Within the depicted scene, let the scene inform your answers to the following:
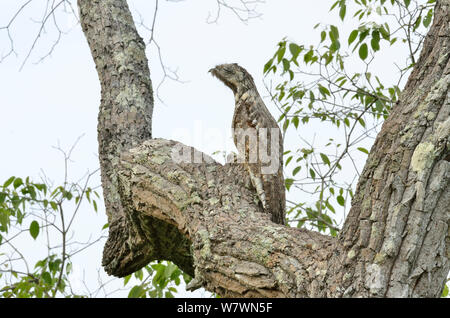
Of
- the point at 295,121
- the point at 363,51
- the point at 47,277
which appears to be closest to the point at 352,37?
the point at 363,51

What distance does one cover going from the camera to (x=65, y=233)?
3758mm

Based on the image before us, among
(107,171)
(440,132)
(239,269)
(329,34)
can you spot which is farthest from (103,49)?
(440,132)

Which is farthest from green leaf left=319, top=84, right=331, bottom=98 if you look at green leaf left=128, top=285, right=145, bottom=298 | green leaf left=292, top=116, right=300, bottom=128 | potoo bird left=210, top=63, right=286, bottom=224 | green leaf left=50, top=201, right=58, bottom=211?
green leaf left=50, top=201, right=58, bottom=211

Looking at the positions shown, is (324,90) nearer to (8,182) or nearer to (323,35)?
(323,35)

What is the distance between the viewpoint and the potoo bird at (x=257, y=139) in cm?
250

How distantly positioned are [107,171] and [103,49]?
686mm

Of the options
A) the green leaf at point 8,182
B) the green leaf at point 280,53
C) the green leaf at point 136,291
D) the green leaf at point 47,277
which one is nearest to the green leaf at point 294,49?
the green leaf at point 280,53

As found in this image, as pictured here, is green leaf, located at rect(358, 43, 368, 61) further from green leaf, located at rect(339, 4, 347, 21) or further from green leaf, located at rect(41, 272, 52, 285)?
green leaf, located at rect(41, 272, 52, 285)

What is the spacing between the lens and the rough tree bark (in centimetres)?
154

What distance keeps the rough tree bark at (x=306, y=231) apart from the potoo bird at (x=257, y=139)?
130 mm

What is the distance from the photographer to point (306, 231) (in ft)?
6.15

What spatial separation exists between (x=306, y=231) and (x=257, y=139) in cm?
97

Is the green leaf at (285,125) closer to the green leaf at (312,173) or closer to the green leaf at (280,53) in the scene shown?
the green leaf at (312,173)
